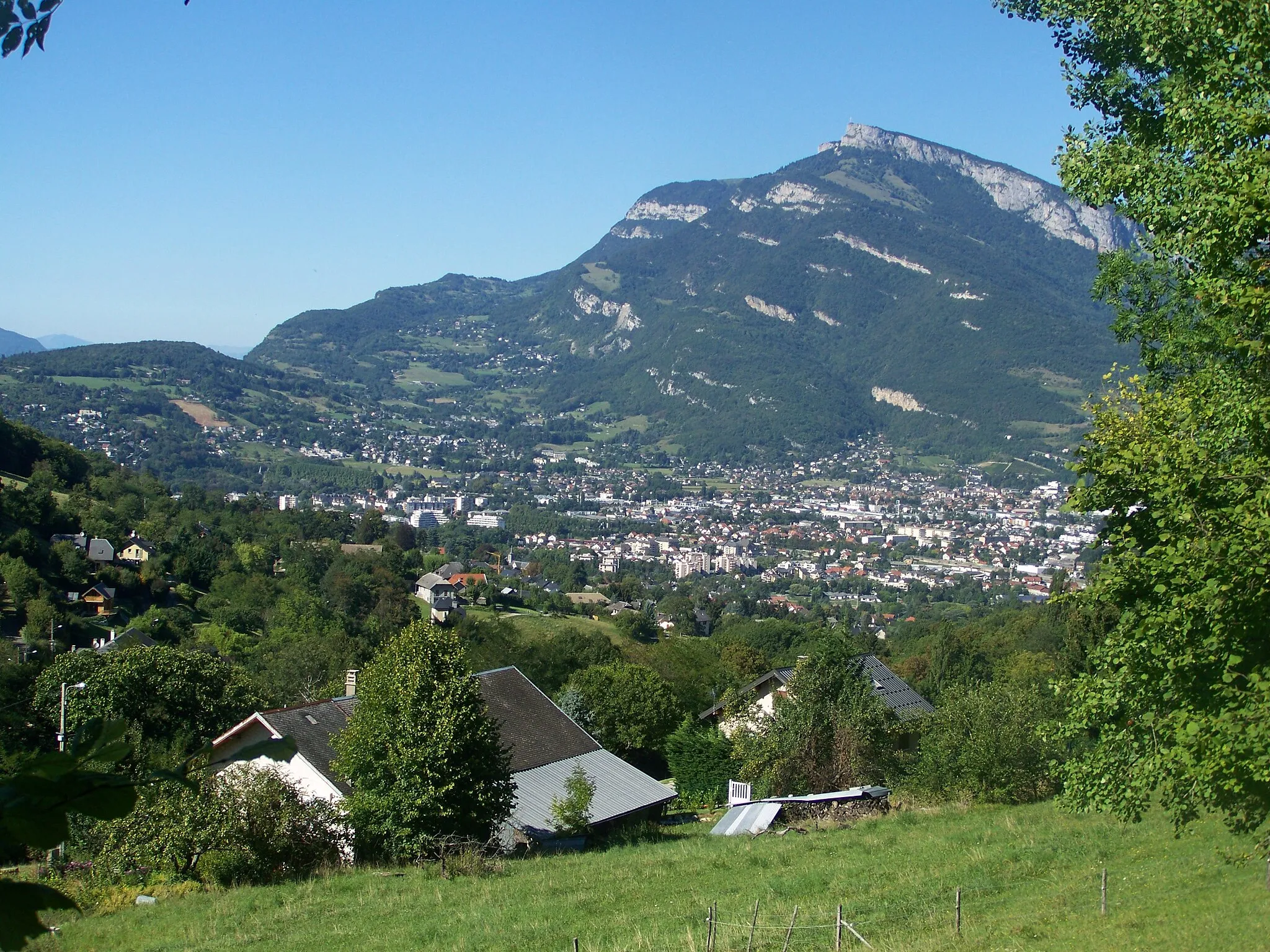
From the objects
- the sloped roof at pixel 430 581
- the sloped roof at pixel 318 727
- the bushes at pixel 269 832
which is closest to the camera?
the bushes at pixel 269 832

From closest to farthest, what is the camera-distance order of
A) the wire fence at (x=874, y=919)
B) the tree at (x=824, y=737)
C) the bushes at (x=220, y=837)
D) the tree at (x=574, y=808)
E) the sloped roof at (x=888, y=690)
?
1. the wire fence at (x=874, y=919)
2. the bushes at (x=220, y=837)
3. the tree at (x=574, y=808)
4. the tree at (x=824, y=737)
5. the sloped roof at (x=888, y=690)

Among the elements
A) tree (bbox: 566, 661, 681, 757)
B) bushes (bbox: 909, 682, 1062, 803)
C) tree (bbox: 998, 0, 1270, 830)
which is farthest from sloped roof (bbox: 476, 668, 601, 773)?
tree (bbox: 998, 0, 1270, 830)

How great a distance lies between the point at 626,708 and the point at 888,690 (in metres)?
8.64

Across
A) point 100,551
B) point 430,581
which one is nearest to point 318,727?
point 100,551

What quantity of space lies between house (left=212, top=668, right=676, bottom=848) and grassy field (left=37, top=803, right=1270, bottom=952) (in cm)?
361

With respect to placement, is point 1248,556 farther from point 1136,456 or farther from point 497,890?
point 497,890

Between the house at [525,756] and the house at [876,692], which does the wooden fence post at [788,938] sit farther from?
the house at [876,692]

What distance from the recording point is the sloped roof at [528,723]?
24.5 meters

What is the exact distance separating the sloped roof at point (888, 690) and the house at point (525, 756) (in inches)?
253

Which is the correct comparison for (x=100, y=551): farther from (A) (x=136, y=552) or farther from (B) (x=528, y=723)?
(B) (x=528, y=723)

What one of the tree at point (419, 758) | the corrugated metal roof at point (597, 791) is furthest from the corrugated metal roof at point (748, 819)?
the tree at point (419, 758)

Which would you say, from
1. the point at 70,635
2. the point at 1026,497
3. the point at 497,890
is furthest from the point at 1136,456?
the point at 1026,497

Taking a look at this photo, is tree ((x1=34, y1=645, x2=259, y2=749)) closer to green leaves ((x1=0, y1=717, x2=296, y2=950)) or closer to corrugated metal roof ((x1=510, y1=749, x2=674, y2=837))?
corrugated metal roof ((x1=510, y1=749, x2=674, y2=837))

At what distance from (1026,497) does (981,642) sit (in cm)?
12710
